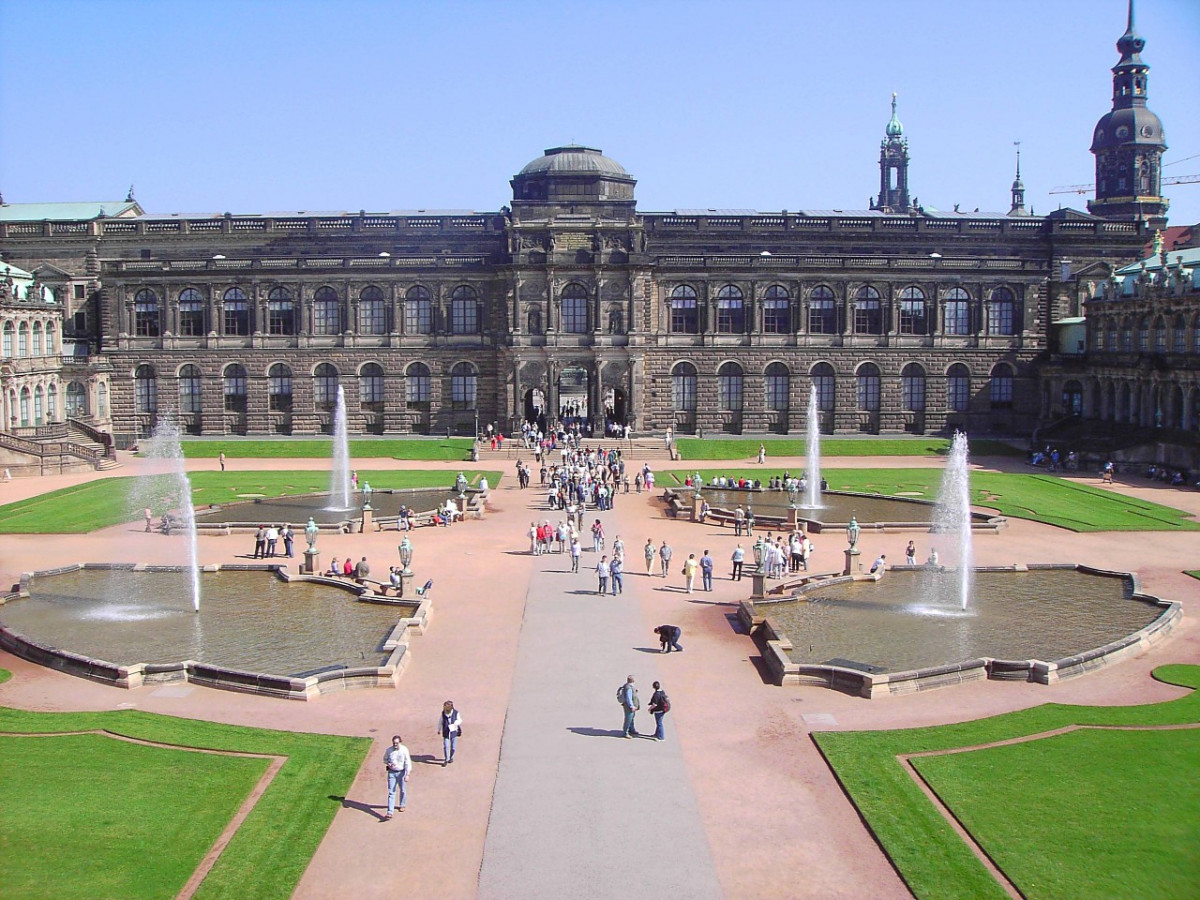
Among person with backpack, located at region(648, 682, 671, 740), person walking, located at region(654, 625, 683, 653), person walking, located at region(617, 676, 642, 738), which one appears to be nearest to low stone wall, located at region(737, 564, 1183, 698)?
person walking, located at region(654, 625, 683, 653)

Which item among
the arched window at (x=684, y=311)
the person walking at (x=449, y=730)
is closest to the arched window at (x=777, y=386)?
the arched window at (x=684, y=311)

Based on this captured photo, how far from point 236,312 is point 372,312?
1133cm

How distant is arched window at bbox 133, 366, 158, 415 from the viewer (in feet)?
331

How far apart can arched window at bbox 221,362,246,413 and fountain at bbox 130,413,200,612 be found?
447cm

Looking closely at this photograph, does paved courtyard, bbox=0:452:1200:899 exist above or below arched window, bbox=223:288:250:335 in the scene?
below

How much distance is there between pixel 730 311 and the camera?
101500mm

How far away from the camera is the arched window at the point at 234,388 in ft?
333

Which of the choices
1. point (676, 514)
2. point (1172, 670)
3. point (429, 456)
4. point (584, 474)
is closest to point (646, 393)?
point (429, 456)

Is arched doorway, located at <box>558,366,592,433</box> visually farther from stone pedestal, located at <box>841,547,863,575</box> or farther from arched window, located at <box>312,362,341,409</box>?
stone pedestal, located at <box>841,547,863,575</box>

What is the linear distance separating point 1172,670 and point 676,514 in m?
30.5

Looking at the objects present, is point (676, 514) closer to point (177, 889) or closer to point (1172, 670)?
point (1172, 670)

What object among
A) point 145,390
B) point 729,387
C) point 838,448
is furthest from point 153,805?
point 145,390

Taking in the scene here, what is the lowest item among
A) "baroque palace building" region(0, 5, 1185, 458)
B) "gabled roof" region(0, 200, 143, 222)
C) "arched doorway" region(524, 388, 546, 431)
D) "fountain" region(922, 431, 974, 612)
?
"fountain" region(922, 431, 974, 612)

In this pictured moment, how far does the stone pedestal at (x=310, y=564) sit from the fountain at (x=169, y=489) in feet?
12.8
